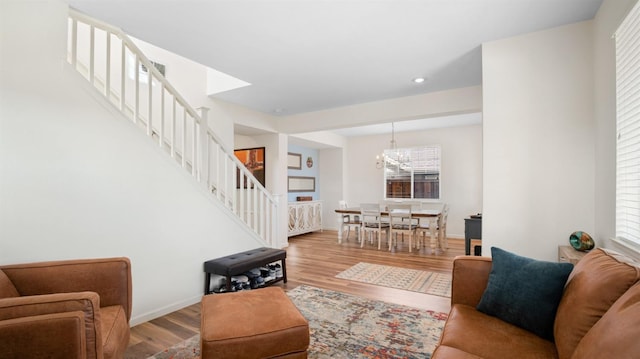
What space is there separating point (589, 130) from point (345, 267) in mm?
3112

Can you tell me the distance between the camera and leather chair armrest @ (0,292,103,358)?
1.11 meters

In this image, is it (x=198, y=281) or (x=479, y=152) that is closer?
(x=198, y=281)

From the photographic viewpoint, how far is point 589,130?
243 centimetres

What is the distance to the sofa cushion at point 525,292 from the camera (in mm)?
1389

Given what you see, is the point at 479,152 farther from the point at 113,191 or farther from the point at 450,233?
the point at 113,191

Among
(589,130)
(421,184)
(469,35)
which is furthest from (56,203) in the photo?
(421,184)

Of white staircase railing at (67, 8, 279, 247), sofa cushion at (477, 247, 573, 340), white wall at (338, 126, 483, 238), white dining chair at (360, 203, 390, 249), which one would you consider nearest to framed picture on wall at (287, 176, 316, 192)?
white wall at (338, 126, 483, 238)

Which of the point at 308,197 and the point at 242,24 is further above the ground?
the point at 242,24

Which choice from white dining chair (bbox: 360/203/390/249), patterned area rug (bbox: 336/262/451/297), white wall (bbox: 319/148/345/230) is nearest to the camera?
patterned area rug (bbox: 336/262/451/297)

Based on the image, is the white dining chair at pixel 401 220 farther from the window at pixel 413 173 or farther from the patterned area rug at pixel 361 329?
the patterned area rug at pixel 361 329

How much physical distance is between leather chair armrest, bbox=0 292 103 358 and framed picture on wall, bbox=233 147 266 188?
4.62 meters

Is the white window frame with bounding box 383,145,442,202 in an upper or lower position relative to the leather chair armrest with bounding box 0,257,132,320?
upper

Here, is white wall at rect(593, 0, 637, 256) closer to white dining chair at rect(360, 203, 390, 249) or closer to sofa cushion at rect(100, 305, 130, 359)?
sofa cushion at rect(100, 305, 130, 359)

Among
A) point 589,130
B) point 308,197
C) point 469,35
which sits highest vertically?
point 469,35
